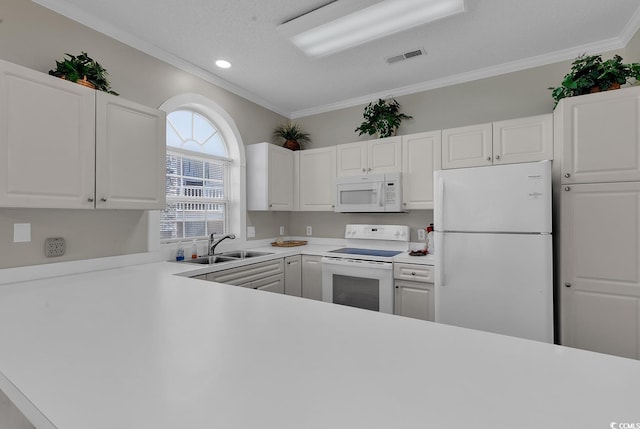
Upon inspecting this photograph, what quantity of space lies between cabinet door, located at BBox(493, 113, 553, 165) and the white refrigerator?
47 centimetres

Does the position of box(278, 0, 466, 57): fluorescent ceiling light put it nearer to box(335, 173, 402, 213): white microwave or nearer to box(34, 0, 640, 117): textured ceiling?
box(34, 0, 640, 117): textured ceiling

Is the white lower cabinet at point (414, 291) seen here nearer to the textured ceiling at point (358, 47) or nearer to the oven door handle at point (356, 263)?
the oven door handle at point (356, 263)

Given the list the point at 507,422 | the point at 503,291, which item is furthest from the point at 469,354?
the point at 503,291

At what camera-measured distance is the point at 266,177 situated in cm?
345

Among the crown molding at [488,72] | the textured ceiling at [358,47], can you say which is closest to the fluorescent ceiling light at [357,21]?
the textured ceiling at [358,47]

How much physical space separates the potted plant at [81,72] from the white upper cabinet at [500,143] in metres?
2.83

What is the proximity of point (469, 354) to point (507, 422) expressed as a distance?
10.8 inches

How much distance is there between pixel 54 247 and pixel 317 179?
254cm

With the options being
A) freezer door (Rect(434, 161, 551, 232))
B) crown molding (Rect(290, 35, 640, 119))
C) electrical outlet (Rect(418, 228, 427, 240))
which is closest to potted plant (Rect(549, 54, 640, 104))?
crown molding (Rect(290, 35, 640, 119))

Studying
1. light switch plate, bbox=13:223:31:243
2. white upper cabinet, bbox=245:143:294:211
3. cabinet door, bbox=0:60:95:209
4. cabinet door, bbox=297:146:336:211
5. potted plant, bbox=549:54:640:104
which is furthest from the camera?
cabinet door, bbox=297:146:336:211

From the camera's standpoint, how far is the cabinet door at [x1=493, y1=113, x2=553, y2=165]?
2486mm

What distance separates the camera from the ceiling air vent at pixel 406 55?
265cm

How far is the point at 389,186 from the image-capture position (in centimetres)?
318

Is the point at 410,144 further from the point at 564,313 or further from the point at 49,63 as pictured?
the point at 49,63
